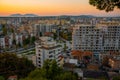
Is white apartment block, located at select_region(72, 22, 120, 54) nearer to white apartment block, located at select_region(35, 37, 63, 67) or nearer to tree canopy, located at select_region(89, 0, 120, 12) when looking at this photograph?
white apartment block, located at select_region(35, 37, 63, 67)

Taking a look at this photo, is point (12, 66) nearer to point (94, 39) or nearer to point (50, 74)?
point (50, 74)

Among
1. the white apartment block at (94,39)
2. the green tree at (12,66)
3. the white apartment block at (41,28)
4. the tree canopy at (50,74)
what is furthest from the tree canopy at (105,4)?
the white apartment block at (41,28)

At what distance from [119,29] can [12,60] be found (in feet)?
43.1

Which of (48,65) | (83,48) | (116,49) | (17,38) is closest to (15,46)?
(17,38)

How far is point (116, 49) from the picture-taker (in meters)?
20.5

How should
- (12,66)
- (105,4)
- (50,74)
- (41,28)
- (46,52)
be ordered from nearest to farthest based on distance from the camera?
(105,4) → (50,74) → (12,66) → (46,52) → (41,28)

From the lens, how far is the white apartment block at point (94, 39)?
20.1 meters

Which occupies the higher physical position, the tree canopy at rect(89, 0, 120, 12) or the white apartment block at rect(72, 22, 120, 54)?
the tree canopy at rect(89, 0, 120, 12)

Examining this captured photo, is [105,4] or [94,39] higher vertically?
[105,4]

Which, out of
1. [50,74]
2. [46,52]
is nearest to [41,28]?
[46,52]

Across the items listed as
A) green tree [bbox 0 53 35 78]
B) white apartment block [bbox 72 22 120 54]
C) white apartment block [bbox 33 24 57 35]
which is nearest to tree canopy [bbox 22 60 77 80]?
green tree [bbox 0 53 35 78]

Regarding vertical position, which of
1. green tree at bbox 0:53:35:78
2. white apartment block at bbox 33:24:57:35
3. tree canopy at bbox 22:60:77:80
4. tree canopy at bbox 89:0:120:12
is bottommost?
white apartment block at bbox 33:24:57:35

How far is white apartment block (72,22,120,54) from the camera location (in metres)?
20.1

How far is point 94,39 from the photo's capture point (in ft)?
66.2
